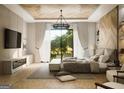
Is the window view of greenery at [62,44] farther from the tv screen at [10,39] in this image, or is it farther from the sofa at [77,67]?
the sofa at [77,67]

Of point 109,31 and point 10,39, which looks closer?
point 10,39

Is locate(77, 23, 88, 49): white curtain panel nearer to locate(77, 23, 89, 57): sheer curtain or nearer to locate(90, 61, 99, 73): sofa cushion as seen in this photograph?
locate(77, 23, 89, 57): sheer curtain

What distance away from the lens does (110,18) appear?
7.36 meters

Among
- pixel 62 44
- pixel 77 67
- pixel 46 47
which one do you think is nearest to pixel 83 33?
pixel 62 44

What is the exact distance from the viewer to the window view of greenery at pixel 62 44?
10602 millimetres

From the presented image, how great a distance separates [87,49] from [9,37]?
4888mm

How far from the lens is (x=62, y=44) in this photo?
10594mm

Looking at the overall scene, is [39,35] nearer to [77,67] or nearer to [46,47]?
[46,47]

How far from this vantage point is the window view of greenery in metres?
10.6

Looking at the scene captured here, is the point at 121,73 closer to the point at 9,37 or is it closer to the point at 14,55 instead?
the point at 9,37

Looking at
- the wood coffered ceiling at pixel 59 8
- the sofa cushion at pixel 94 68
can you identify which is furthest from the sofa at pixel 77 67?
the wood coffered ceiling at pixel 59 8

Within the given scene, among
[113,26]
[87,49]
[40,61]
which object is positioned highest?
[113,26]

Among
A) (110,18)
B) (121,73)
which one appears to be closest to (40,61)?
(110,18)

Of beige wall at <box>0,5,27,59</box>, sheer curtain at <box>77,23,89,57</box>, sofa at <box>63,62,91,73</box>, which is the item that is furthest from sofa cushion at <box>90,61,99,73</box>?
sheer curtain at <box>77,23,89,57</box>
